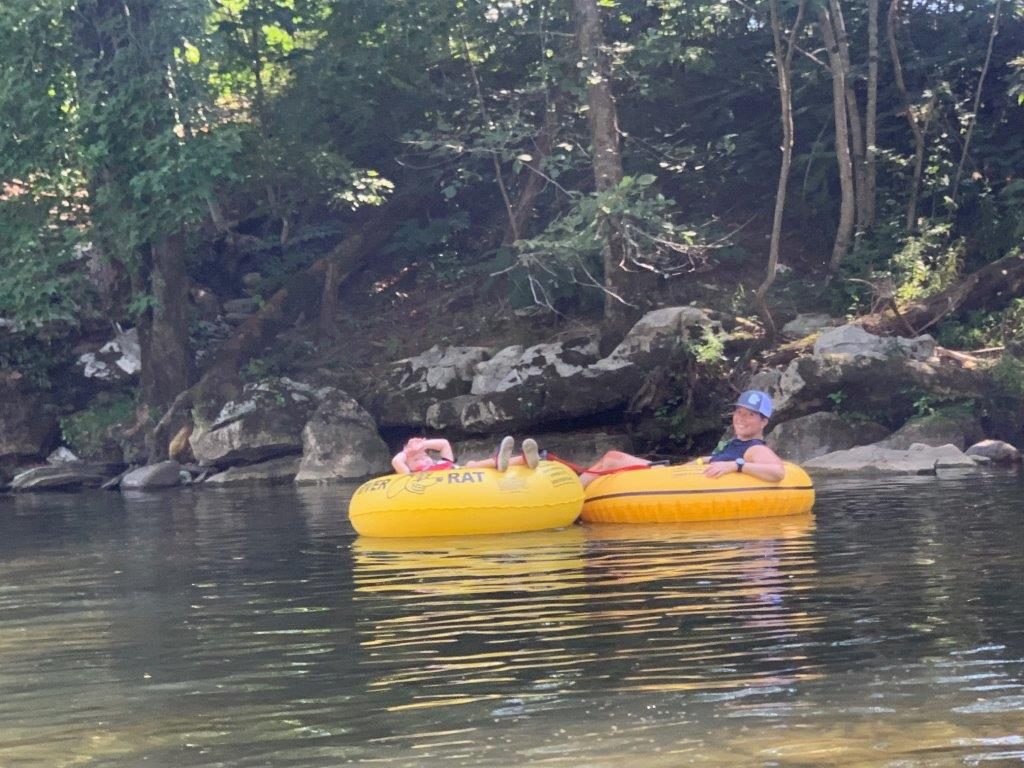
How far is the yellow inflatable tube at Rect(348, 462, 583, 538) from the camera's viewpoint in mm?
10250

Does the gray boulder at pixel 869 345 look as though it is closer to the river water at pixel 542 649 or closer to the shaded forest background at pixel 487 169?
the shaded forest background at pixel 487 169

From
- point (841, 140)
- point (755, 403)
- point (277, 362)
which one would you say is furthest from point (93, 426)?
point (755, 403)

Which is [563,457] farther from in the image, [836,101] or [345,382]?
[836,101]

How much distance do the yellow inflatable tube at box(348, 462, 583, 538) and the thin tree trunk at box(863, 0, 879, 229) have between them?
1065 cm

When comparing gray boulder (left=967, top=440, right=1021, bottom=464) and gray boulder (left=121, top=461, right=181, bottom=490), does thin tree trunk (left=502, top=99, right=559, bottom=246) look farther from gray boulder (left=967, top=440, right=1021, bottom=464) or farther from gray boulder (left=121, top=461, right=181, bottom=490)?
gray boulder (left=967, top=440, right=1021, bottom=464)

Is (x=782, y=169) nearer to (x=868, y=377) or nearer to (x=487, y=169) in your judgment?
(x=868, y=377)

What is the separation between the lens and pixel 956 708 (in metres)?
4.42

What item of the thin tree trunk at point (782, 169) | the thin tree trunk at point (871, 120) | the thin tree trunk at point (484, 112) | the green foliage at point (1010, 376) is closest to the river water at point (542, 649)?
→ the green foliage at point (1010, 376)

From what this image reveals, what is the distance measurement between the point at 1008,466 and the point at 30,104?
42.4 ft

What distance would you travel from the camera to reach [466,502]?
10.2 metres

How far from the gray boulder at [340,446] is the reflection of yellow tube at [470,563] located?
782 centimetres

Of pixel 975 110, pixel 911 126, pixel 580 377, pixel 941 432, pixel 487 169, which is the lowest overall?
pixel 941 432

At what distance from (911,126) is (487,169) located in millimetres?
6810

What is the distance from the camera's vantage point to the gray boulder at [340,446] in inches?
720
